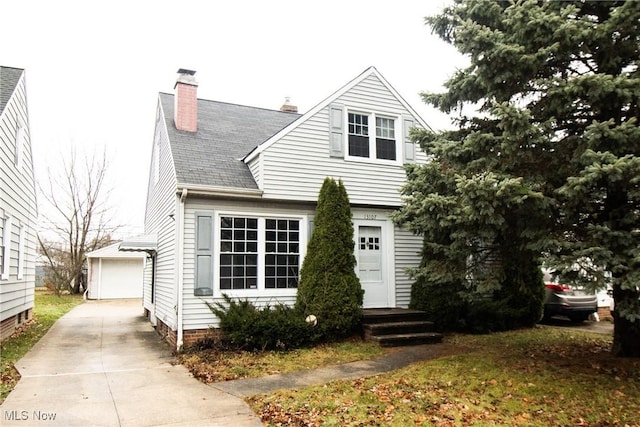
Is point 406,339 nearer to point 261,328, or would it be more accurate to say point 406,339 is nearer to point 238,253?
point 261,328

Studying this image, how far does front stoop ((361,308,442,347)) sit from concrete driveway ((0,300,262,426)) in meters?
3.89

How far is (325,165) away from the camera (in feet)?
35.0

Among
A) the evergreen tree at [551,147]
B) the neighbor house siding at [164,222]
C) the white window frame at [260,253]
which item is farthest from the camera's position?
the neighbor house siding at [164,222]

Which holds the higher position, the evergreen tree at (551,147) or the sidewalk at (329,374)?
the evergreen tree at (551,147)

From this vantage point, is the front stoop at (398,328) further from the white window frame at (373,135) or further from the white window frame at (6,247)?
the white window frame at (6,247)

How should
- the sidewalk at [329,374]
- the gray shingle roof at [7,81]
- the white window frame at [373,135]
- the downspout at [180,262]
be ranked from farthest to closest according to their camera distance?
the white window frame at [373,135]
the gray shingle roof at [7,81]
the downspout at [180,262]
the sidewalk at [329,374]

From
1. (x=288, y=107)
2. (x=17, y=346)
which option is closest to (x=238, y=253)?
(x=17, y=346)

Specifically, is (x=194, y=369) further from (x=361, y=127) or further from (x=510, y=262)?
(x=361, y=127)

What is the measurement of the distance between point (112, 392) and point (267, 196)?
489 cm

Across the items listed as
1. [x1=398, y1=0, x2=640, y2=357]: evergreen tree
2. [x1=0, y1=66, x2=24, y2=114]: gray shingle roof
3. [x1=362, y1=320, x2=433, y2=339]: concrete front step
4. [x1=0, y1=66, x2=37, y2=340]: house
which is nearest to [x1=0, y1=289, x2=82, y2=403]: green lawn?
[x1=0, y1=66, x2=37, y2=340]: house

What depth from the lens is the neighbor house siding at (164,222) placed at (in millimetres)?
10173

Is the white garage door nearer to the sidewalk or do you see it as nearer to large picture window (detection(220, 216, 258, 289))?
large picture window (detection(220, 216, 258, 289))

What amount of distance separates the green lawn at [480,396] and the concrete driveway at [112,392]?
0.72 metres

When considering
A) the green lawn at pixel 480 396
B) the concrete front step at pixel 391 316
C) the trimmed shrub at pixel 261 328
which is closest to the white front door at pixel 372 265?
the concrete front step at pixel 391 316
